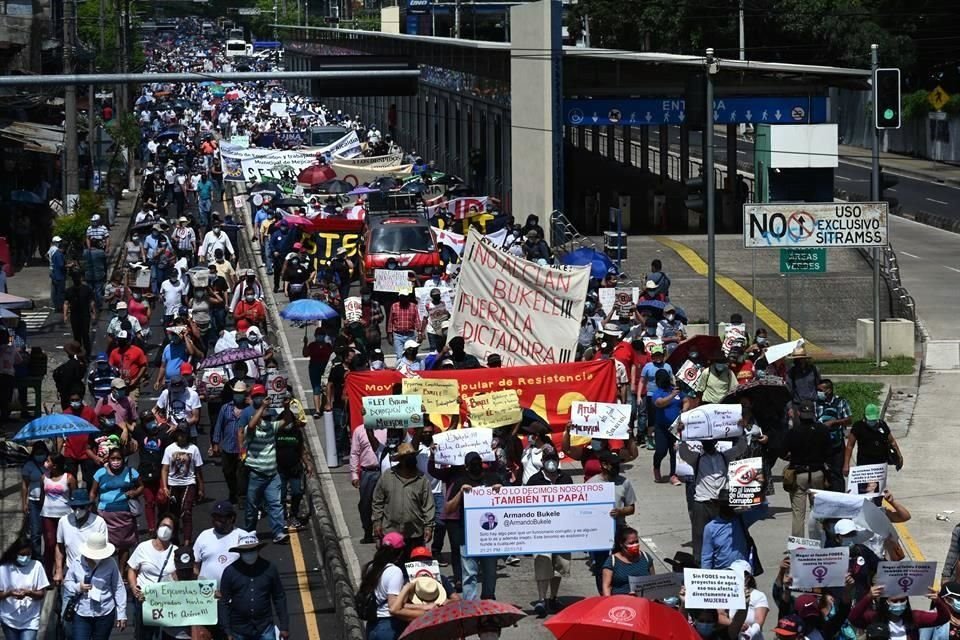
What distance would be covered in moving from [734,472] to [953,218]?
3749cm

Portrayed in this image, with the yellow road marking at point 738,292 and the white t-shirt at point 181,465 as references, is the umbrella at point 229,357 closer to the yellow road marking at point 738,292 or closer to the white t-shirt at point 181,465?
the white t-shirt at point 181,465

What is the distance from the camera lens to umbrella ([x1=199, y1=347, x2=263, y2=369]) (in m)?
21.9

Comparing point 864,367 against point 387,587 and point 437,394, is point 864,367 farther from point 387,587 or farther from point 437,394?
point 387,587

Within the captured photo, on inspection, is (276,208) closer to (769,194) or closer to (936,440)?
(769,194)

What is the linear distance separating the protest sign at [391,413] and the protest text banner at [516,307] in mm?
6021

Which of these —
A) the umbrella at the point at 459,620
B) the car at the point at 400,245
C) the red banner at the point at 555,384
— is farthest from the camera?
the car at the point at 400,245

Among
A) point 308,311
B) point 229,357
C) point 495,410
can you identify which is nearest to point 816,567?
point 495,410

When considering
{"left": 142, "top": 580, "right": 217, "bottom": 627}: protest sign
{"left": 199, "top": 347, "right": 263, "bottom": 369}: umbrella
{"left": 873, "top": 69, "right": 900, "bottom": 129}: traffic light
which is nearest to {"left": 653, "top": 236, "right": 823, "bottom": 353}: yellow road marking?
{"left": 873, "top": 69, "right": 900, "bottom": 129}: traffic light

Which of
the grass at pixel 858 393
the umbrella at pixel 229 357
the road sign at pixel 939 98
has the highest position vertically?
the road sign at pixel 939 98

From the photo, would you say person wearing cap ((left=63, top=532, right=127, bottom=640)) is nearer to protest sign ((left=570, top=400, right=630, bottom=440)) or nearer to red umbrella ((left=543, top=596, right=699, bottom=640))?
red umbrella ((left=543, top=596, right=699, bottom=640))

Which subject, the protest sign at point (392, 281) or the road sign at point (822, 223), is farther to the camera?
the protest sign at point (392, 281)

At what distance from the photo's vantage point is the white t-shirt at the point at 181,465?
17.6 metres

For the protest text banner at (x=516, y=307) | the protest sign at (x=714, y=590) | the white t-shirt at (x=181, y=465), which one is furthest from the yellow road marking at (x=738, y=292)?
the protest sign at (x=714, y=590)

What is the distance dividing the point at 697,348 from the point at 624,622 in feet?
32.2
